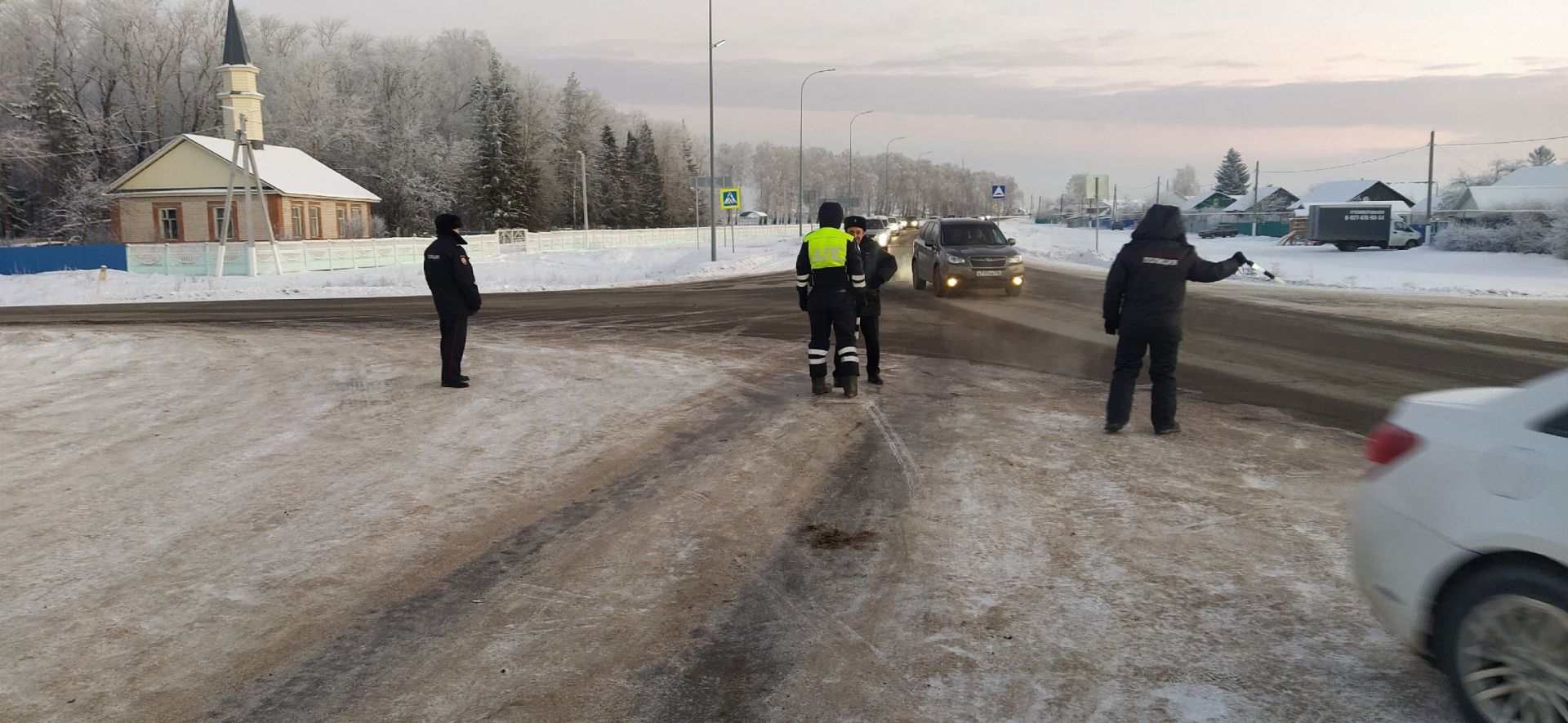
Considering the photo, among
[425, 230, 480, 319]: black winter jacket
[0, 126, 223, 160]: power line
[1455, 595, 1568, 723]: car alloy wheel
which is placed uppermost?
[0, 126, 223, 160]: power line

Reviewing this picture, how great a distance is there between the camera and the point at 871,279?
966cm

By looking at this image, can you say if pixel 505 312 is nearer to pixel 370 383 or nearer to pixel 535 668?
pixel 370 383

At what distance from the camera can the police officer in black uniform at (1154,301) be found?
288 inches

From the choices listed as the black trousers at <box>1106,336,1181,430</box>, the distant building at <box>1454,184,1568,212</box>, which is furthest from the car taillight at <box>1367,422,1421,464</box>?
the distant building at <box>1454,184,1568,212</box>

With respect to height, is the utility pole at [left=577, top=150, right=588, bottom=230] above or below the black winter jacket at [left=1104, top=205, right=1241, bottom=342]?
above

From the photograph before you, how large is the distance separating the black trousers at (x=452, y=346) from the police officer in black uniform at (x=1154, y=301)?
6.39 meters

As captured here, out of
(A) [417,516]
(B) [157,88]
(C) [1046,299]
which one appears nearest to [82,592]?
(A) [417,516]

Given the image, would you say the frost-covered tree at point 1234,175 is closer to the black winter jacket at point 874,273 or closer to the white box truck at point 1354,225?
the white box truck at point 1354,225

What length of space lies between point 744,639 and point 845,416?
461 cm

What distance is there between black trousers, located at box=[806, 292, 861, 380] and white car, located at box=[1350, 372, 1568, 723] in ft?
19.4

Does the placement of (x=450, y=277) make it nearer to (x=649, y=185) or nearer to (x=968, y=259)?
(x=968, y=259)

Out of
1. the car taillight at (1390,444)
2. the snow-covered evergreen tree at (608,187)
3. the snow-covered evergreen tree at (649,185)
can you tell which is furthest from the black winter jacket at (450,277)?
the snow-covered evergreen tree at (649,185)

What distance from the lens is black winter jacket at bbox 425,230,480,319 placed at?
9.56 metres

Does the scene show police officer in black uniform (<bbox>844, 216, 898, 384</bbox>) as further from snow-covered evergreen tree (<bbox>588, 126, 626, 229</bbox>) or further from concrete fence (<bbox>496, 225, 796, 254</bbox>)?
snow-covered evergreen tree (<bbox>588, 126, 626, 229</bbox>)
